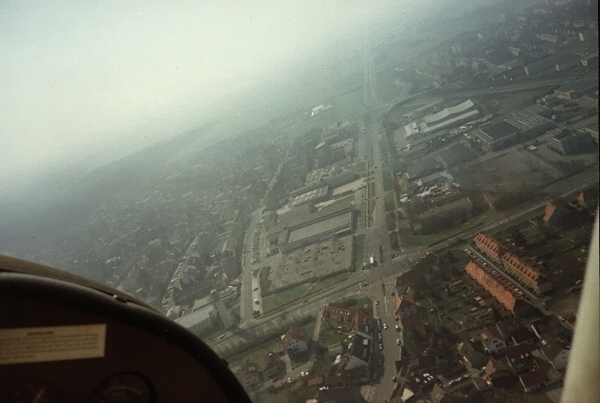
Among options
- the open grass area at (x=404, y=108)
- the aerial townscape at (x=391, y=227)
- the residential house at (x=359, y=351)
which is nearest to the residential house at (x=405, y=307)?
the aerial townscape at (x=391, y=227)

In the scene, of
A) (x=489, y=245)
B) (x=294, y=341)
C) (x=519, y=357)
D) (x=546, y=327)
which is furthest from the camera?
(x=489, y=245)

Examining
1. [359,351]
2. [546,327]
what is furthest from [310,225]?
[546,327]

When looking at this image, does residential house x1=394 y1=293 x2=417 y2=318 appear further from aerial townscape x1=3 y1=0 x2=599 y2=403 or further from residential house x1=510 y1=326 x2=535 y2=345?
residential house x1=510 y1=326 x2=535 y2=345

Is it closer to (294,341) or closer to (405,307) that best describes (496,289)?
(405,307)

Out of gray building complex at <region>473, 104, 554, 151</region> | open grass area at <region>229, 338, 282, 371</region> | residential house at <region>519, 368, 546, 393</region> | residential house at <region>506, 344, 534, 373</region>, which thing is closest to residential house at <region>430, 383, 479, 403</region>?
residential house at <region>519, 368, 546, 393</region>

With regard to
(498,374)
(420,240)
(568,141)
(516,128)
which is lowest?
(420,240)

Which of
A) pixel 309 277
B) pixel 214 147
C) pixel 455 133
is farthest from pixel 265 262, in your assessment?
pixel 214 147

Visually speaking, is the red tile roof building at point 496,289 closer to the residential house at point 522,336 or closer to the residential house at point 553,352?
the residential house at point 522,336
